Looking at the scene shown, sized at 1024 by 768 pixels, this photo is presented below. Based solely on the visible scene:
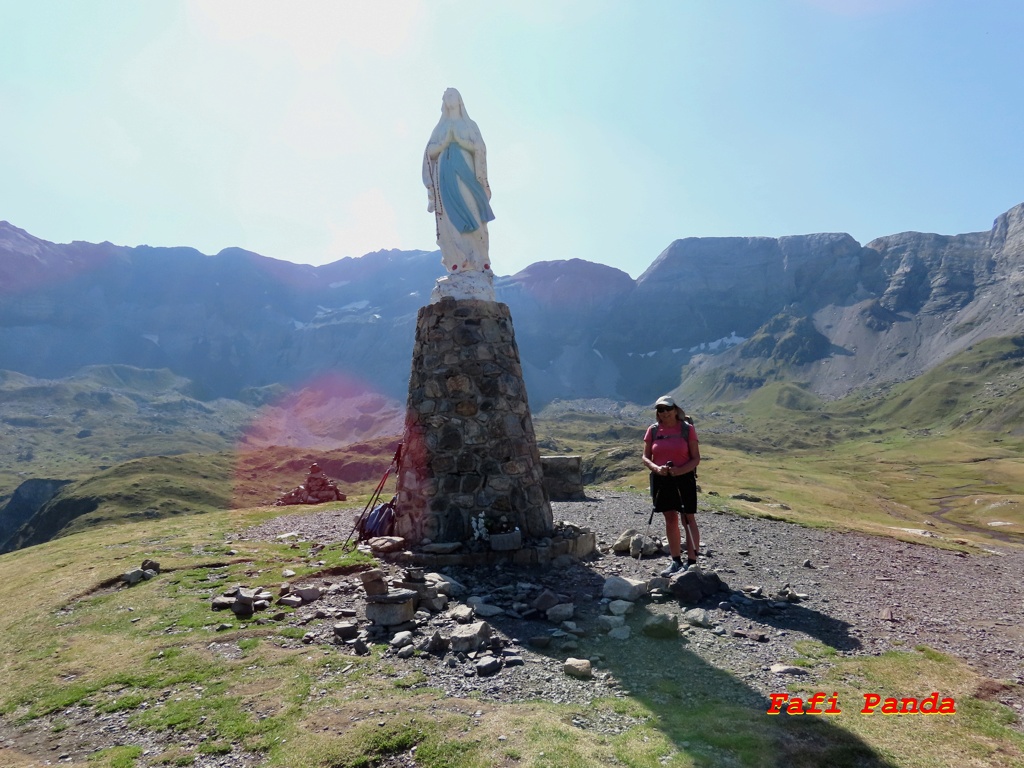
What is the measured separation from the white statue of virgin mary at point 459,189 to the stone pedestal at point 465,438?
4.87 ft

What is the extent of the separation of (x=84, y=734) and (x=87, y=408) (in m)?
232

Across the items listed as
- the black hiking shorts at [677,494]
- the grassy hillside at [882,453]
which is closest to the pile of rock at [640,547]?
the black hiking shorts at [677,494]

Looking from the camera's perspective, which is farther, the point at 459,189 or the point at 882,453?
the point at 882,453

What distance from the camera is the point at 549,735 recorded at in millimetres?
5824

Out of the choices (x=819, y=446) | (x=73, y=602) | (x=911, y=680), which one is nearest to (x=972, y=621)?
(x=911, y=680)

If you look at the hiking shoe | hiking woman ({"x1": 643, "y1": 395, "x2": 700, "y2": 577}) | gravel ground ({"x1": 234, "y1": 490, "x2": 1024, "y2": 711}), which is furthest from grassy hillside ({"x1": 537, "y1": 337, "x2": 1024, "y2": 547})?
hiking woman ({"x1": 643, "y1": 395, "x2": 700, "y2": 577})

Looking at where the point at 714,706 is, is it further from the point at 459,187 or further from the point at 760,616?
the point at 459,187

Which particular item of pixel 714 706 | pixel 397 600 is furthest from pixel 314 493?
pixel 714 706

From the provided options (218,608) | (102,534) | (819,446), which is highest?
(218,608)

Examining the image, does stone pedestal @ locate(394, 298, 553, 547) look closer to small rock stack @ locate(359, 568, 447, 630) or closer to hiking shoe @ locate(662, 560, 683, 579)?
small rock stack @ locate(359, 568, 447, 630)

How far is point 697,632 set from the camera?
29.5 ft

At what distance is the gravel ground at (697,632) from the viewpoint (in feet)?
22.5

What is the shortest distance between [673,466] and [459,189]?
29.2ft

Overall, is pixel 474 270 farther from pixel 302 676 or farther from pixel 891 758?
pixel 891 758
